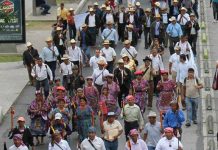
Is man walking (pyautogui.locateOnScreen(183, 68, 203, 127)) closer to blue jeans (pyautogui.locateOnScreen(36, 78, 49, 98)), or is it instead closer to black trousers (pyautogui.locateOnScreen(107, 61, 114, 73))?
black trousers (pyautogui.locateOnScreen(107, 61, 114, 73))

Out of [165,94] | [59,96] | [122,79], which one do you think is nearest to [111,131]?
[59,96]

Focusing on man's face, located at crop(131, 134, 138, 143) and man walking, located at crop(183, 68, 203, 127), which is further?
man walking, located at crop(183, 68, 203, 127)

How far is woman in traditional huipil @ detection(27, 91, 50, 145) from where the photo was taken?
2377 cm

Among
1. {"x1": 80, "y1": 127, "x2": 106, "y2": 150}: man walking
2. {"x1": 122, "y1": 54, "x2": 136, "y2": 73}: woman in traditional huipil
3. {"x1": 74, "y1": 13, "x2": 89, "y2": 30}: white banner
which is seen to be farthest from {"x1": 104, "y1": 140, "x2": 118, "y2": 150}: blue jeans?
{"x1": 74, "y1": 13, "x2": 89, "y2": 30}: white banner

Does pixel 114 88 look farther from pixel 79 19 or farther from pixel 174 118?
pixel 79 19

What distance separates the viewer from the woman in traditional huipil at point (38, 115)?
2377cm

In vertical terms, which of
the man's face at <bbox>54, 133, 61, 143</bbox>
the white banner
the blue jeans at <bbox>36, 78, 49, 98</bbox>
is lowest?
the man's face at <bbox>54, 133, 61, 143</bbox>

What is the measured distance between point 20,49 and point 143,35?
15.1ft

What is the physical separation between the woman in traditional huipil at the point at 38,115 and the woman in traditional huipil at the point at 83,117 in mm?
1131

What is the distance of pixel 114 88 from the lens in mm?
24875

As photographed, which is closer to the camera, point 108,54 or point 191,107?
point 191,107

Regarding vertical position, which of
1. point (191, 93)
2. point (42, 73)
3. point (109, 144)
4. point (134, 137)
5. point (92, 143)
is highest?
point (42, 73)

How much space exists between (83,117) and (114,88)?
226 cm

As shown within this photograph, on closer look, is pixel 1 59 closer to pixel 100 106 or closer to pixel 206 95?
pixel 206 95
